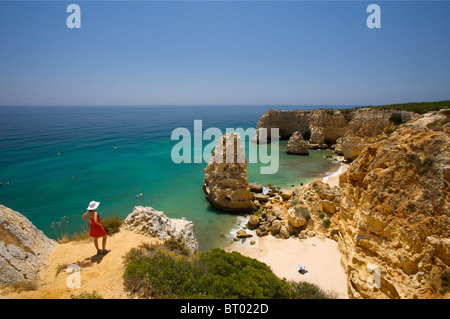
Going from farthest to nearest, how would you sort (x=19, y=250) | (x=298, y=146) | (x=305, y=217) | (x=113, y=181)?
(x=298, y=146) → (x=113, y=181) → (x=305, y=217) → (x=19, y=250)

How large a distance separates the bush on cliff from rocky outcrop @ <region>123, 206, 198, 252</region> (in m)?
2.13

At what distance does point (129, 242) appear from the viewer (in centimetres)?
815

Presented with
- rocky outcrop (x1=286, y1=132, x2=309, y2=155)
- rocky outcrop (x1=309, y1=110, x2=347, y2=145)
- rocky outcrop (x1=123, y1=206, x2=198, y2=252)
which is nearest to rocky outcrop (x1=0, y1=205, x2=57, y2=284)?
rocky outcrop (x1=123, y1=206, x2=198, y2=252)

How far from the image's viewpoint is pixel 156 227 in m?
9.24

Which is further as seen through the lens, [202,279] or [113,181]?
[113,181]

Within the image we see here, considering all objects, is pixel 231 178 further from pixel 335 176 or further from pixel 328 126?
pixel 328 126

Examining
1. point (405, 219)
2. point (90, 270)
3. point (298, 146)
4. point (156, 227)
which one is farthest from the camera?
point (298, 146)

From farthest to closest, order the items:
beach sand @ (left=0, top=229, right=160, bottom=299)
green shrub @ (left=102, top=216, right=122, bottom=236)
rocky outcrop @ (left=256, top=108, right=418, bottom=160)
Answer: rocky outcrop @ (left=256, top=108, right=418, bottom=160) → green shrub @ (left=102, top=216, right=122, bottom=236) → beach sand @ (left=0, top=229, right=160, bottom=299)

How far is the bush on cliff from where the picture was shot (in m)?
5.49

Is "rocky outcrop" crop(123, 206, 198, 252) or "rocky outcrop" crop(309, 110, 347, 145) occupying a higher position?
"rocky outcrop" crop(309, 110, 347, 145)

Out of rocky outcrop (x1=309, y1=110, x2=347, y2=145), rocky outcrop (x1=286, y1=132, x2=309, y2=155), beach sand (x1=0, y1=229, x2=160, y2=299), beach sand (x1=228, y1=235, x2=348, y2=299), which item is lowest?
beach sand (x1=228, y1=235, x2=348, y2=299)

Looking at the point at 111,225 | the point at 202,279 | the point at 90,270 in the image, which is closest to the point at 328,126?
the point at 111,225

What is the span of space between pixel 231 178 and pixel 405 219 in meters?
12.3

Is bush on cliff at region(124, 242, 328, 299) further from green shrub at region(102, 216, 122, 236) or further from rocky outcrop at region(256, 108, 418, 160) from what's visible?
rocky outcrop at region(256, 108, 418, 160)
